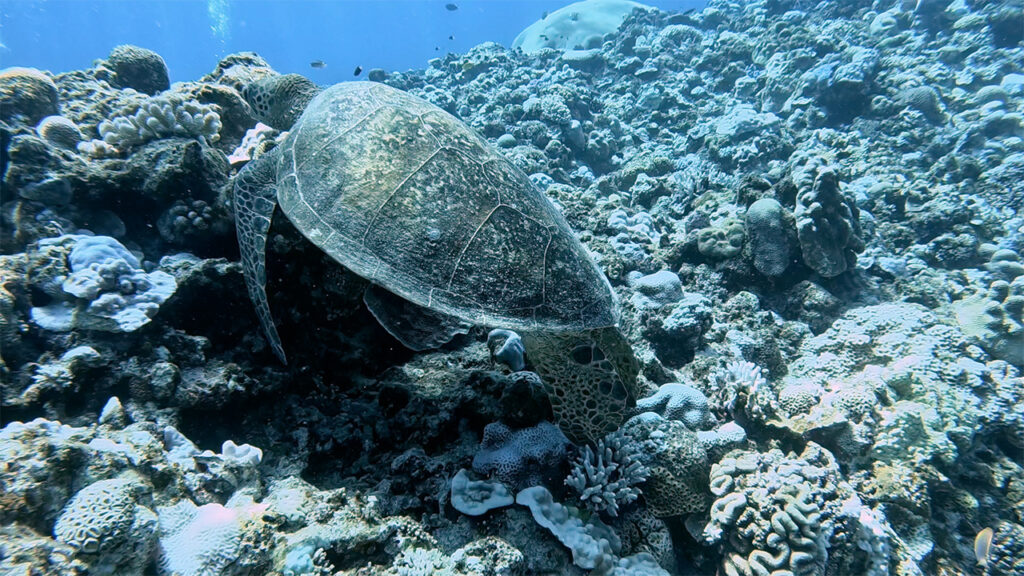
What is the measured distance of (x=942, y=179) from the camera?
8.32 meters

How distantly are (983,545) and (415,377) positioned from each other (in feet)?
15.8

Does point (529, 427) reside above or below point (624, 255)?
below

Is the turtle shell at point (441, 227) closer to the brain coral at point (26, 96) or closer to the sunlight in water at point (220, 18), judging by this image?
the brain coral at point (26, 96)

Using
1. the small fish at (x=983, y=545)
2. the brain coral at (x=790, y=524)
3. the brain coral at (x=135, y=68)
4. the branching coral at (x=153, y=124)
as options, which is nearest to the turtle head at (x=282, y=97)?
the branching coral at (x=153, y=124)

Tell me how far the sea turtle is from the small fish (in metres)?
3.10


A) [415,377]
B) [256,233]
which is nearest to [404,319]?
[415,377]

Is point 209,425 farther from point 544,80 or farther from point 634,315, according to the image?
point 544,80

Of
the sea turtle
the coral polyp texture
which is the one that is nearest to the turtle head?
the coral polyp texture

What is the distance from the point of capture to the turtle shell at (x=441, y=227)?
262 cm

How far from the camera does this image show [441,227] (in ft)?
8.74

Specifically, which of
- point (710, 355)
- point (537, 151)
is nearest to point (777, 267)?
point (710, 355)

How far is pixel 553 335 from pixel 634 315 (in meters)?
2.03

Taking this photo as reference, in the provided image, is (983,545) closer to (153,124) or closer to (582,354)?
(582,354)

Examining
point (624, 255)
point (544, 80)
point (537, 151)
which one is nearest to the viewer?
point (624, 255)
